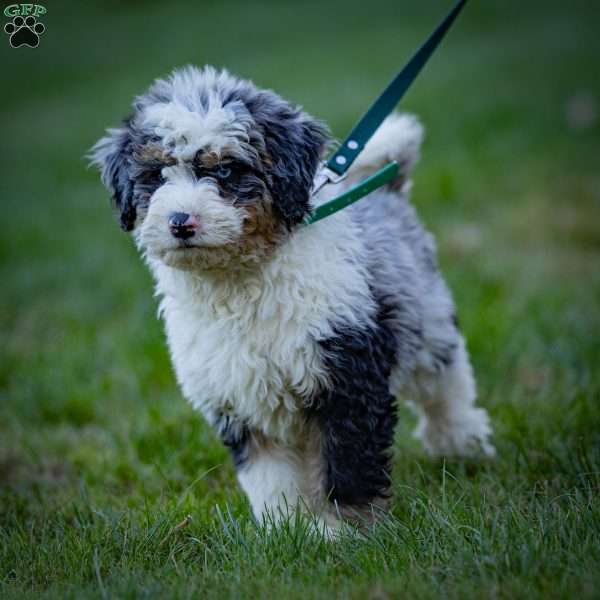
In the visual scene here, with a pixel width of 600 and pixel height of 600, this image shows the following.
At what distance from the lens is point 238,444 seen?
3680 mm

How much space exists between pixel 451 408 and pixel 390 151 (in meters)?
1.36

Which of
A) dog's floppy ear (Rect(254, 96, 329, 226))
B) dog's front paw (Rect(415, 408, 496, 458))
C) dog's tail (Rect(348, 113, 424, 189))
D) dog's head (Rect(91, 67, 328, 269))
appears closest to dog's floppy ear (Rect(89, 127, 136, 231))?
dog's head (Rect(91, 67, 328, 269))

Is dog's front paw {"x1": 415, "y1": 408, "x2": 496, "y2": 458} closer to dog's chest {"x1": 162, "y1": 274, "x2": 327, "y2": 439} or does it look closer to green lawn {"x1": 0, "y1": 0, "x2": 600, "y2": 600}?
green lawn {"x1": 0, "y1": 0, "x2": 600, "y2": 600}

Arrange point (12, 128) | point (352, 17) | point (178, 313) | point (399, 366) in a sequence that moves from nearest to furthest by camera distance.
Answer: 1. point (178, 313)
2. point (399, 366)
3. point (12, 128)
4. point (352, 17)

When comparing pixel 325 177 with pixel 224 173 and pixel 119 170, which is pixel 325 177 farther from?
pixel 119 170

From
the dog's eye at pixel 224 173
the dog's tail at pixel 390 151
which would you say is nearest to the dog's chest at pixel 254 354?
the dog's eye at pixel 224 173

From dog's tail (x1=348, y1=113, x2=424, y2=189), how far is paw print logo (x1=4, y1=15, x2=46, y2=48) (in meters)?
1.73

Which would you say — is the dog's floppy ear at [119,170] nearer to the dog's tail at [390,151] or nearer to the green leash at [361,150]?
the green leash at [361,150]

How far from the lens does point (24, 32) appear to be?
443 centimetres

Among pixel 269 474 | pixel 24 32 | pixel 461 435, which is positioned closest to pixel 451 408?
pixel 461 435

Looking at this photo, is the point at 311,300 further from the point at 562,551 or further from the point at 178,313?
the point at 562,551

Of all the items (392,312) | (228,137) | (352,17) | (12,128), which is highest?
(352,17)

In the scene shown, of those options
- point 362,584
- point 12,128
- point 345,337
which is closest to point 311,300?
point 345,337

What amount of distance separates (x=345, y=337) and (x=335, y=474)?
1.83 feet
